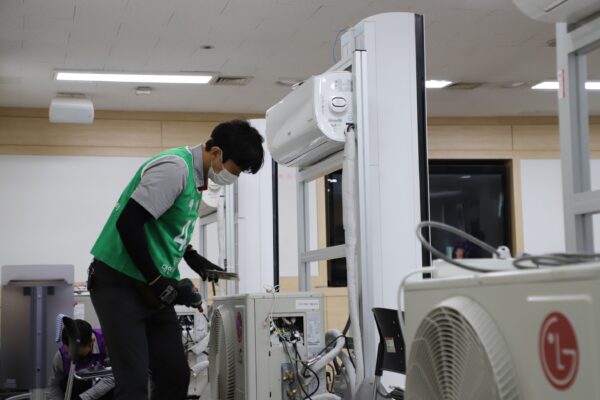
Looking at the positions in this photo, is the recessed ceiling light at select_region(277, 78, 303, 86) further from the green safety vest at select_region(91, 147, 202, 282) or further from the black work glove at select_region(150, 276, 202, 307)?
the black work glove at select_region(150, 276, 202, 307)

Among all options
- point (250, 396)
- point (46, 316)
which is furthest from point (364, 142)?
point (46, 316)

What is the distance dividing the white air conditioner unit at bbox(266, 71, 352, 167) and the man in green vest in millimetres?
424

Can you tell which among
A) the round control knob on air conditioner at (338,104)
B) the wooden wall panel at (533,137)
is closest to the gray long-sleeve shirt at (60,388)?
the round control knob on air conditioner at (338,104)

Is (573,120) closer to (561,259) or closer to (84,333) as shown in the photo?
(561,259)

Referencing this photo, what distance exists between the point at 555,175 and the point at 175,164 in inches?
288

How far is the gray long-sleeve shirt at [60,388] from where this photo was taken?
4375mm

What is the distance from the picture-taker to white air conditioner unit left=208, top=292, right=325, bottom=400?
127 inches

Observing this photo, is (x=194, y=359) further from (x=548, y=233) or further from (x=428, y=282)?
(x=548, y=233)

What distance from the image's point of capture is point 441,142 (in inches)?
356

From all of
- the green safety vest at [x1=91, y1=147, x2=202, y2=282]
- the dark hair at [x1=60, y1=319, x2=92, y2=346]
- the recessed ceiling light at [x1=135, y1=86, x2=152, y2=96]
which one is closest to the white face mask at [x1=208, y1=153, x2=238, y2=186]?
the green safety vest at [x1=91, y1=147, x2=202, y2=282]

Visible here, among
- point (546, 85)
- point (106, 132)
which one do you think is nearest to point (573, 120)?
point (546, 85)

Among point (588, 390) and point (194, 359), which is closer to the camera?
point (588, 390)

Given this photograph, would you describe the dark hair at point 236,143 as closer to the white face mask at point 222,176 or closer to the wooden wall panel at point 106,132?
the white face mask at point 222,176

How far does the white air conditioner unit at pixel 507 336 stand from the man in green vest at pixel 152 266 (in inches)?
50.5
